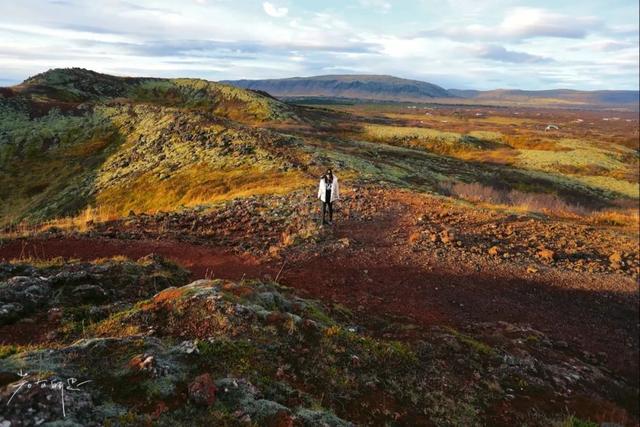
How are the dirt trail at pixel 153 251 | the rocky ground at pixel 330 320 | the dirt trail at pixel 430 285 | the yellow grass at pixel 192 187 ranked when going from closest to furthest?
the rocky ground at pixel 330 320 < the dirt trail at pixel 430 285 < the dirt trail at pixel 153 251 < the yellow grass at pixel 192 187

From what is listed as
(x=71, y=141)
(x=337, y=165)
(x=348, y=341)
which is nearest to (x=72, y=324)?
(x=348, y=341)

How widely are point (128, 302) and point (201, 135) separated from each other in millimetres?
29467

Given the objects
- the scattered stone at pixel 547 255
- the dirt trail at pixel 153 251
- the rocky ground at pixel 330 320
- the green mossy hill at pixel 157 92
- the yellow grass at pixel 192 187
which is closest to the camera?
the rocky ground at pixel 330 320

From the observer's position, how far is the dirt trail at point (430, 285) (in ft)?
42.9

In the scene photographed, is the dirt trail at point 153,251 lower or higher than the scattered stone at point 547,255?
higher

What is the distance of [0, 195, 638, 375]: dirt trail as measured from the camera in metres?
13.1

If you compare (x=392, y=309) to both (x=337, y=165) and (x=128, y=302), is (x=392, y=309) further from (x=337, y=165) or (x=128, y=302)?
(x=337, y=165)

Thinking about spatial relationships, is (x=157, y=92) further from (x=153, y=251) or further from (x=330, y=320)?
(x=330, y=320)

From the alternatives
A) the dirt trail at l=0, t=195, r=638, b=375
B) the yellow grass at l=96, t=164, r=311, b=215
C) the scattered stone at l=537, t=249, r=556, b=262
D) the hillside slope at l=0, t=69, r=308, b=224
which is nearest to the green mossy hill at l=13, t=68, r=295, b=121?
the hillside slope at l=0, t=69, r=308, b=224

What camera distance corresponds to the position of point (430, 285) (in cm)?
1478

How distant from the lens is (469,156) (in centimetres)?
6912

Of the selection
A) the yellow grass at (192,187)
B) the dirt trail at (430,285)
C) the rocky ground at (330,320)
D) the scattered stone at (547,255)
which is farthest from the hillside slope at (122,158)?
A: the scattered stone at (547,255)

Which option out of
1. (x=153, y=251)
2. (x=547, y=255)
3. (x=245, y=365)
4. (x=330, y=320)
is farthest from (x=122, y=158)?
(x=245, y=365)

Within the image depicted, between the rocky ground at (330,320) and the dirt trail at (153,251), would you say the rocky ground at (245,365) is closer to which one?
the rocky ground at (330,320)
